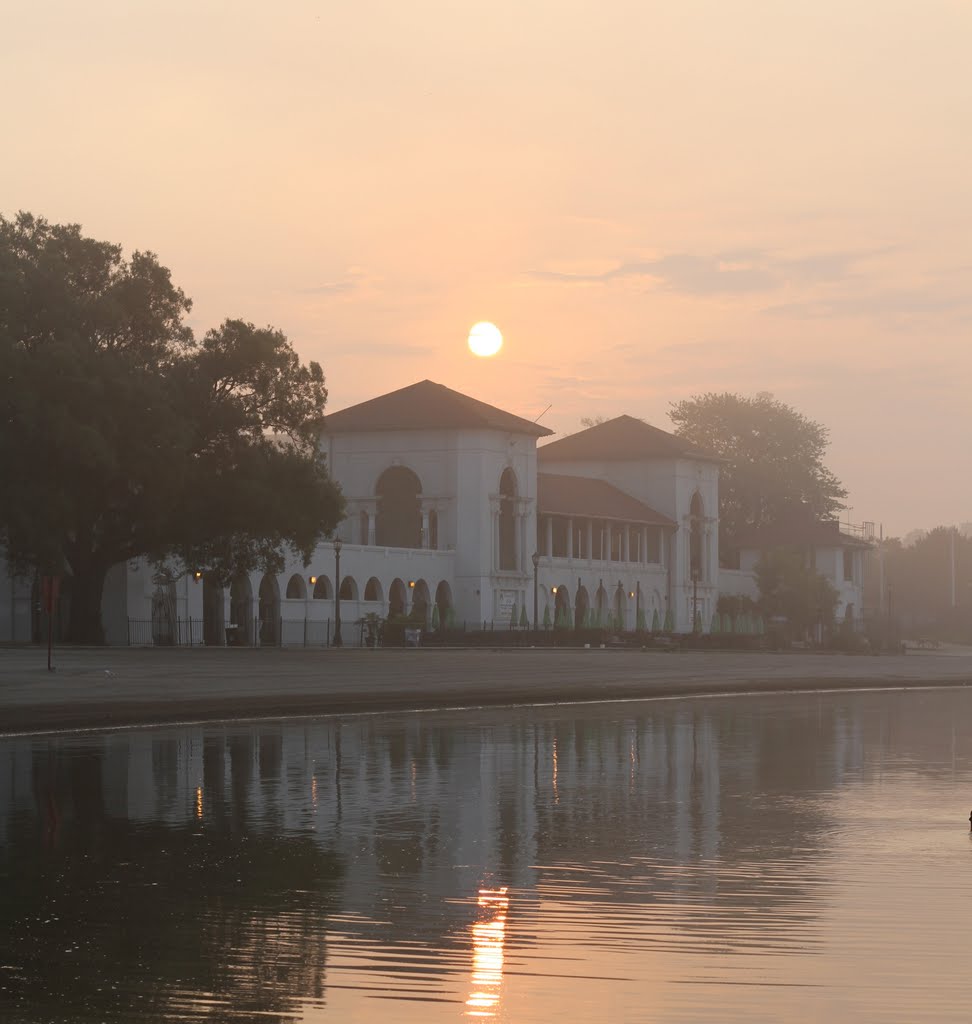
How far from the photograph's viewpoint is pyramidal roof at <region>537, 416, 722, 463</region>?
125125 mm

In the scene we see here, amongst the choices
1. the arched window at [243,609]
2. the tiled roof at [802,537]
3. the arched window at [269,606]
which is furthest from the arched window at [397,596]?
the tiled roof at [802,537]

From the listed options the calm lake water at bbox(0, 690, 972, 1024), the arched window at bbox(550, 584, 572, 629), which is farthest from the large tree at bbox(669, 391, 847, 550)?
the calm lake water at bbox(0, 690, 972, 1024)

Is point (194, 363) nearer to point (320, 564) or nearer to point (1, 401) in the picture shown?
point (1, 401)

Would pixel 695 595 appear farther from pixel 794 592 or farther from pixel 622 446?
pixel 622 446

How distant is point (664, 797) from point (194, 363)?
48.2 m

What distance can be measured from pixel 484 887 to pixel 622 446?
116 metres

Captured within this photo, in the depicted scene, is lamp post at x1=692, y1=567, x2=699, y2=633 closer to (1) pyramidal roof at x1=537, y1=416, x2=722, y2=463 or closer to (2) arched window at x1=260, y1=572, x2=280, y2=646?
(1) pyramidal roof at x1=537, y1=416, x2=722, y2=463

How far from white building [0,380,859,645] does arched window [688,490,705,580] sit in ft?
0.48

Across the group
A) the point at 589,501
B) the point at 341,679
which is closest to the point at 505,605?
the point at 589,501

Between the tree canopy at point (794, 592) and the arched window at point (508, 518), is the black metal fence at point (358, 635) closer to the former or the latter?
the arched window at point (508, 518)

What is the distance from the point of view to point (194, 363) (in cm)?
6444

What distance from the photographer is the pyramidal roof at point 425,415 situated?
10400cm

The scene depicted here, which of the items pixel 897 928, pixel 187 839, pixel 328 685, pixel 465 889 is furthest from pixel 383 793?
pixel 328 685

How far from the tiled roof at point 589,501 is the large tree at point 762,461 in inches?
1148
